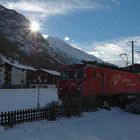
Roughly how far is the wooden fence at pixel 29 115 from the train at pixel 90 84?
362 cm

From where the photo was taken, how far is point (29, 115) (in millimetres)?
18891

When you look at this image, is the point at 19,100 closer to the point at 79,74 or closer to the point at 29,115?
the point at 79,74

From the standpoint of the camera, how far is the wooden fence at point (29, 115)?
55.4 ft

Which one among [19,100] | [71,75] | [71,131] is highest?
[71,75]

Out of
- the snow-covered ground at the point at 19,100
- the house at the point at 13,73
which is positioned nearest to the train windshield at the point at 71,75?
the snow-covered ground at the point at 19,100

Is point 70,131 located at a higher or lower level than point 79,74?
lower

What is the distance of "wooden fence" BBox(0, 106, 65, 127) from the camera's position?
16.9 metres

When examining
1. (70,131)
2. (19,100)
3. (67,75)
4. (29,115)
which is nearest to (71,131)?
(70,131)

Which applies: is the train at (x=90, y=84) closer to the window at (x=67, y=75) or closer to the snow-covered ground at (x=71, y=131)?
the window at (x=67, y=75)

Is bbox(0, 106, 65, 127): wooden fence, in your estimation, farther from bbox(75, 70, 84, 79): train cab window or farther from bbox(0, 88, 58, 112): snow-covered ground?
bbox(75, 70, 84, 79): train cab window

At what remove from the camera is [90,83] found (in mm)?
28578

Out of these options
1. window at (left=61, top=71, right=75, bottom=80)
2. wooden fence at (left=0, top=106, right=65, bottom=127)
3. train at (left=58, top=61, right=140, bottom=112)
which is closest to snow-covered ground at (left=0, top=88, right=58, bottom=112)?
window at (left=61, top=71, right=75, bottom=80)

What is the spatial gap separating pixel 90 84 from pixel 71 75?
5.72 ft

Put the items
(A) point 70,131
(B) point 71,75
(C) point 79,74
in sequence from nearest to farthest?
(A) point 70,131, (C) point 79,74, (B) point 71,75
